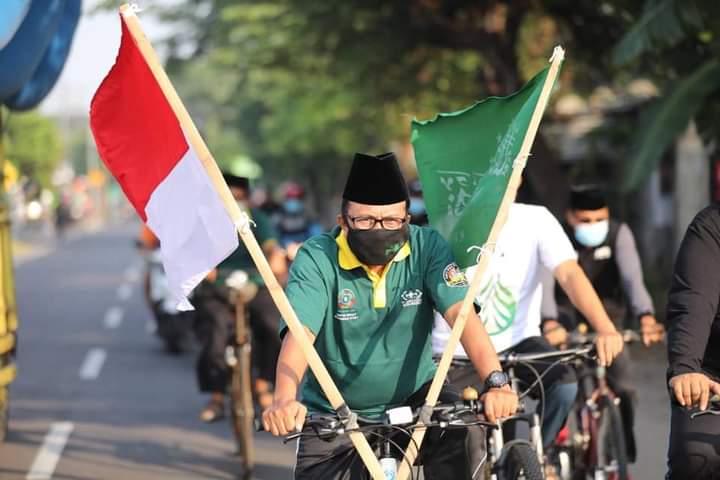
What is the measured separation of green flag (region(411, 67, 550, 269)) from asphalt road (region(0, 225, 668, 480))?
352cm

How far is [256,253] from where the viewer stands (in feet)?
15.6

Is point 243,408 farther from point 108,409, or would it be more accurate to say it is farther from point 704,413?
point 704,413

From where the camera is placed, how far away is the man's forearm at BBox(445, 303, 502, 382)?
5098 mm

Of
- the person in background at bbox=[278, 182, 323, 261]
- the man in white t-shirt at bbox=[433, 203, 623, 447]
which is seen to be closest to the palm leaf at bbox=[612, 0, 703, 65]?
the man in white t-shirt at bbox=[433, 203, 623, 447]

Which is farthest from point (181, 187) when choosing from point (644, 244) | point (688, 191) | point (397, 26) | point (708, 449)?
point (644, 244)

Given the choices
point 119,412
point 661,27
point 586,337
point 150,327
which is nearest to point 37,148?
point 150,327

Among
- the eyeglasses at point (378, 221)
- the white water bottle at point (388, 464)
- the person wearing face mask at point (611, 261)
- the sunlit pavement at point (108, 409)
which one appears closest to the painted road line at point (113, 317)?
the sunlit pavement at point (108, 409)

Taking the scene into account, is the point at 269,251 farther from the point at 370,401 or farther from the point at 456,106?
the point at 456,106

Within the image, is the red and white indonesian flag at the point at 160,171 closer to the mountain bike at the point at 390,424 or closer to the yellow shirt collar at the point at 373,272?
the yellow shirt collar at the point at 373,272

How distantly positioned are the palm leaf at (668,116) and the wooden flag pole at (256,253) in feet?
27.7

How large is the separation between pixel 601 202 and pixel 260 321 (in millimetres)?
3331

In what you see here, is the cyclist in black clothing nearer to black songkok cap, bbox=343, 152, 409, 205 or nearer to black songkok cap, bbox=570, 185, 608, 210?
black songkok cap, bbox=343, 152, 409, 205

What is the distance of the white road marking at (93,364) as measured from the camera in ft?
48.4

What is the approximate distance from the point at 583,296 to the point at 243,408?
3.38m
